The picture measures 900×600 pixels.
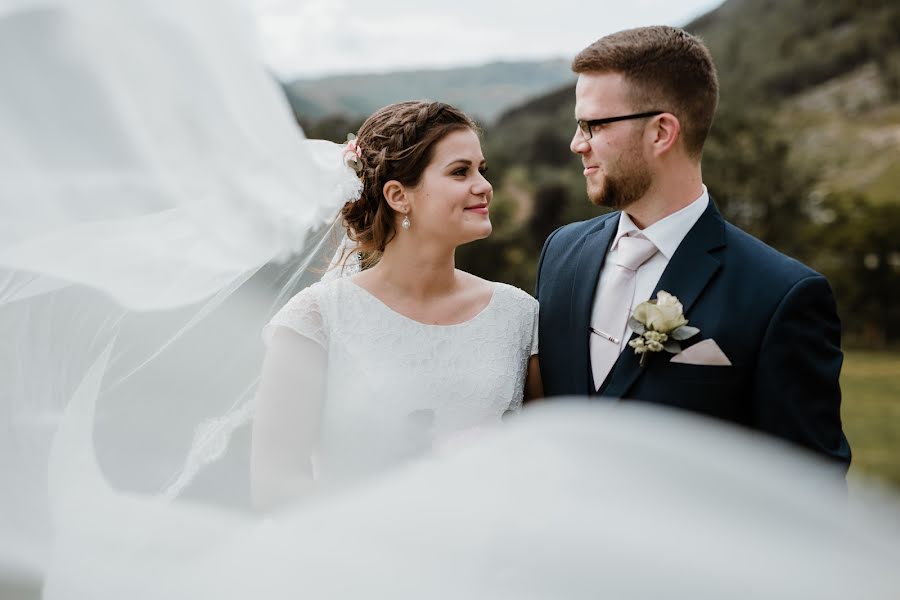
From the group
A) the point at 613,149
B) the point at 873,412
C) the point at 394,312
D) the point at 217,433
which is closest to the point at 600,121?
the point at 613,149

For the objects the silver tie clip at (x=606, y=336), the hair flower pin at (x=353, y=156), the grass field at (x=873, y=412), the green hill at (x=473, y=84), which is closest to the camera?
the silver tie clip at (x=606, y=336)

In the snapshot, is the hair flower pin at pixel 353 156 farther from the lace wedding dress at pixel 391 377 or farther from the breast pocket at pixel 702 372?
the breast pocket at pixel 702 372

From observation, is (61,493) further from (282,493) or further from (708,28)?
(708,28)

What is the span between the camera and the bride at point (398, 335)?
9.66 feet

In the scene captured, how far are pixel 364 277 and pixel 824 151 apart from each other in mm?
25888

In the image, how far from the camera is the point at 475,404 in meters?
3.15

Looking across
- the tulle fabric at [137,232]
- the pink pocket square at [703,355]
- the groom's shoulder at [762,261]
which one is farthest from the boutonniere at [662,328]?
the tulle fabric at [137,232]

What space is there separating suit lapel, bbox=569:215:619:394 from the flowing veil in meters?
0.33

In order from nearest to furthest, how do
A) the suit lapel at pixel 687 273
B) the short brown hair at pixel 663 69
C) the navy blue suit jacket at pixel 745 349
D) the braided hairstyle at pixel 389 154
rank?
the navy blue suit jacket at pixel 745 349
the suit lapel at pixel 687 273
the short brown hair at pixel 663 69
the braided hairstyle at pixel 389 154

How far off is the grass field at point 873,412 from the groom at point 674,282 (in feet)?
21.0

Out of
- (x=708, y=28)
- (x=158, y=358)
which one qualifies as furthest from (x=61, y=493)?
(x=708, y=28)

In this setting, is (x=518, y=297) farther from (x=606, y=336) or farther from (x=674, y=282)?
(x=674, y=282)

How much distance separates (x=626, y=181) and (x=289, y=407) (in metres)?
1.41

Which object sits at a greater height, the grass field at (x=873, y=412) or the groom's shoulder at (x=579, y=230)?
the groom's shoulder at (x=579, y=230)
